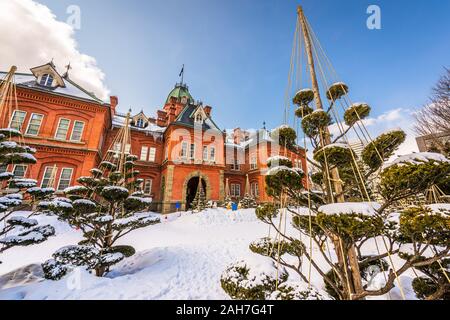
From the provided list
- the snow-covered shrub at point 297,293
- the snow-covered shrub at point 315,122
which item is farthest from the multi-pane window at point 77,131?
the snow-covered shrub at point 297,293

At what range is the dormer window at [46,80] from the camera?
14.2 meters

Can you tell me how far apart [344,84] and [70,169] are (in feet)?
57.2

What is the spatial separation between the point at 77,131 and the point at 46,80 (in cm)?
487

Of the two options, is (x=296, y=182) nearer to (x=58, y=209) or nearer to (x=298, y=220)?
(x=298, y=220)

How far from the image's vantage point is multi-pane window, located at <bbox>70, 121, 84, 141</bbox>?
1417cm

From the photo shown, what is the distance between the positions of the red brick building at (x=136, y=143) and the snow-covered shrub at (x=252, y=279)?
24.2 ft

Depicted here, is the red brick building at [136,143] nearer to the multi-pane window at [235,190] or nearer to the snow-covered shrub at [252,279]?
the multi-pane window at [235,190]

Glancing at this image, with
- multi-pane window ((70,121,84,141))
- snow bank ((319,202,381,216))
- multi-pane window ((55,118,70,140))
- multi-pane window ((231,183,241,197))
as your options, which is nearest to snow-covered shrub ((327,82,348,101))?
snow bank ((319,202,381,216))

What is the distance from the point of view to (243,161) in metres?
24.2

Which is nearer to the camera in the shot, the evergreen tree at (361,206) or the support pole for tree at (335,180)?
the evergreen tree at (361,206)

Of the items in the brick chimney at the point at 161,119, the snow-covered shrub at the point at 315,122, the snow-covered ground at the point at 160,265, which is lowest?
the snow-covered ground at the point at 160,265
